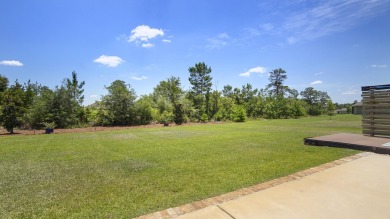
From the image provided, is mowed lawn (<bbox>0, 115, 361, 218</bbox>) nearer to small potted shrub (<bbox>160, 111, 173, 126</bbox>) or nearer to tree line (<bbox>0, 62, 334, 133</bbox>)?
tree line (<bbox>0, 62, 334, 133</bbox>)

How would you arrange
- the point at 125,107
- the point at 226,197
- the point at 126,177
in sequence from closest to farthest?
the point at 226,197, the point at 126,177, the point at 125,107

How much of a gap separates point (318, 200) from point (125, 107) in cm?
1950

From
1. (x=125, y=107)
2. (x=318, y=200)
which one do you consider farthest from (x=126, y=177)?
(x=125, y=107)

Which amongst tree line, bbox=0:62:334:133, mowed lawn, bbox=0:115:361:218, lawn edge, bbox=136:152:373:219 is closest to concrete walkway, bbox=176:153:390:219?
lawn edge, bbox=136:152:373:219

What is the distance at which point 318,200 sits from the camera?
3006 millimetres

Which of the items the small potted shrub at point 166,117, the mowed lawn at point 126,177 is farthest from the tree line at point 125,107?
the mowed lawn at point 126,177

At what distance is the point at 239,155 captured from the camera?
6.31 meters

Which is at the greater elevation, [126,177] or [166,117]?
[166,117]

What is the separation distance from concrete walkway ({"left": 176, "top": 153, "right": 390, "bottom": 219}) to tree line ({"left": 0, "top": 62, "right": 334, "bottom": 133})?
1707cm

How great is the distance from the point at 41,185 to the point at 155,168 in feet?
7.08

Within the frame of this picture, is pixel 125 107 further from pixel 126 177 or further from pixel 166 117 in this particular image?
pixel 126 177

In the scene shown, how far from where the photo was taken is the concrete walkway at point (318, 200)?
8.71 ft

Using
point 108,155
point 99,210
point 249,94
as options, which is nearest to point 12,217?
point 99,210

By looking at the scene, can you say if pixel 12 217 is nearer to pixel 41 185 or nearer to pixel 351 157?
pixel 41 185
